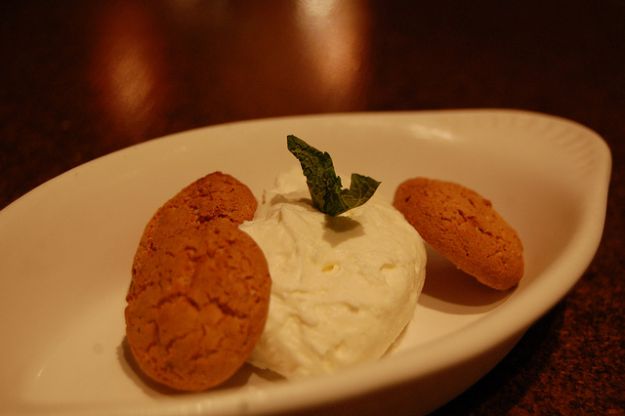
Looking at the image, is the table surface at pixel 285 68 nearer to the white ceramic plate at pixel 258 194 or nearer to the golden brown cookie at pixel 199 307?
the white ceramic plate at pixel 258 194

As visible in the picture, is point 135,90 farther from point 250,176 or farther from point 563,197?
point 563,197

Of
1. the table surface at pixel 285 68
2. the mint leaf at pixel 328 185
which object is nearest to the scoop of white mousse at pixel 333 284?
the mint leaf at pixel 328 185

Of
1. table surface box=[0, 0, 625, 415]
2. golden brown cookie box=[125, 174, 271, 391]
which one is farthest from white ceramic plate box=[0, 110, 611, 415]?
table surface box=[0, 0, 625, 415]

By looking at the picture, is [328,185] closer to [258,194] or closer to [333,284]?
[333,284]

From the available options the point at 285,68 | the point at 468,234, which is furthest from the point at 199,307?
the point at 285,68

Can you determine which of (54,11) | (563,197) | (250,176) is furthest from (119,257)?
(54,11)

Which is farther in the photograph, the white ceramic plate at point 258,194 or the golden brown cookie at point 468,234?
the golden brown cookie at point 468,234
